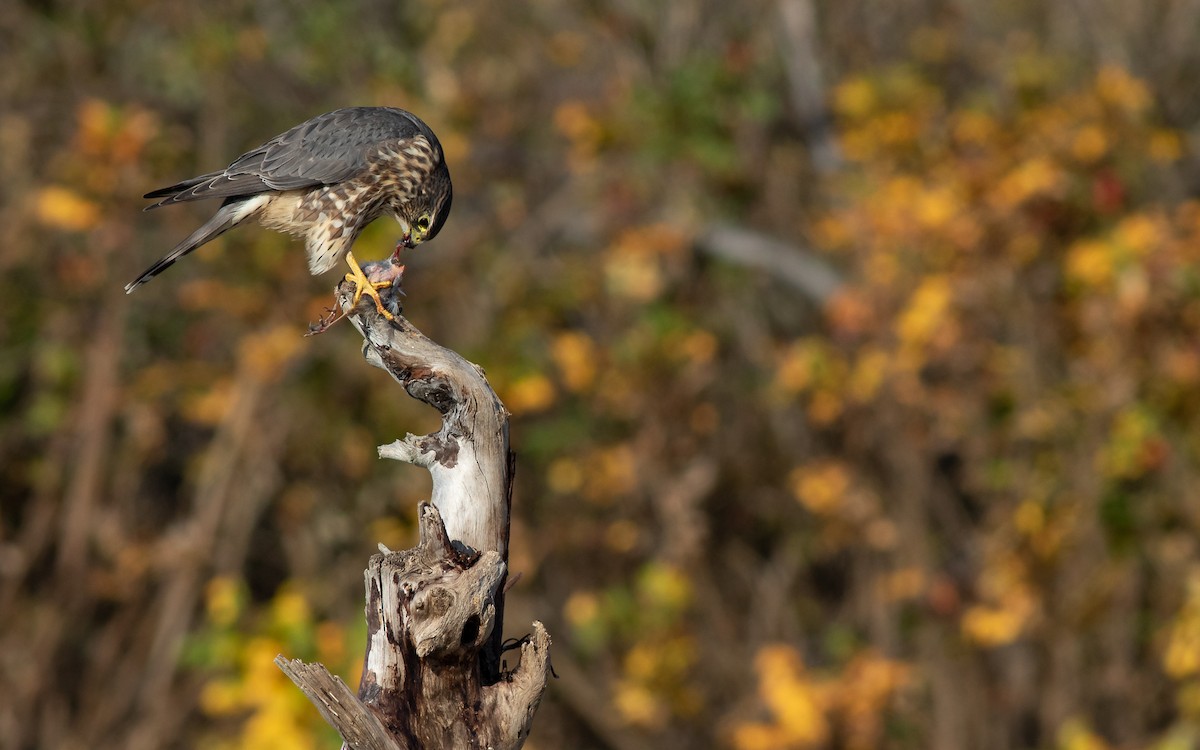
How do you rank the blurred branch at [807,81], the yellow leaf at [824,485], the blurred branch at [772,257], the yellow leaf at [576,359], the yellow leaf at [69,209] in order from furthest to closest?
the blurred branch at [807,81], the blurred branch at [772,257], the yellow leaf at [576,359], the yellow leaf at [824,485], the yellow leaf at [69,209]

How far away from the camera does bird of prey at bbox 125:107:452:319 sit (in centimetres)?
411

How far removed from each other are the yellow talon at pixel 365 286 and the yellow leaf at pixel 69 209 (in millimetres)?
4435

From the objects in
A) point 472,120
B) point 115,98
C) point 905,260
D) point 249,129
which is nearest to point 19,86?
point 115,98

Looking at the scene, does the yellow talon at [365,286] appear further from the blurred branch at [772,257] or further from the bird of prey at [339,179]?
the blurred branch at [772,257]

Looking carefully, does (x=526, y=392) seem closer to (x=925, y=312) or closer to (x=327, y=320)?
(x=925, y=312)

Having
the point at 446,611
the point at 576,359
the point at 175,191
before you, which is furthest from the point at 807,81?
the point at 446,611

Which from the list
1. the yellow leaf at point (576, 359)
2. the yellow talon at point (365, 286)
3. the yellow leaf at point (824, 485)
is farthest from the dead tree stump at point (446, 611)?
the yellow leaf at point (824, 485)

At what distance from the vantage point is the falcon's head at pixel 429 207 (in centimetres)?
418

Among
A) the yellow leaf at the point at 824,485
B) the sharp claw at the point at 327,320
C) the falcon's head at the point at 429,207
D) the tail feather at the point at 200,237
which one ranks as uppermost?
the yellow leaf at the point at 824,485

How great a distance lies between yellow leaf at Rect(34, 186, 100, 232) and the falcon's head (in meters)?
3.97

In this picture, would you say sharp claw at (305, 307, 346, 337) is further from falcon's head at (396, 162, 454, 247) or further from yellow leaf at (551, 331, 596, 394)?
yellow leaf at (551, 331, 596, 394)

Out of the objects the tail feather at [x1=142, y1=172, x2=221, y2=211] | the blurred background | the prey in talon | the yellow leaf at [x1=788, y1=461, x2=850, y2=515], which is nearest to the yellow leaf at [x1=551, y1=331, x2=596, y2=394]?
the blurred background

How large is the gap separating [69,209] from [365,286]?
14.9ft

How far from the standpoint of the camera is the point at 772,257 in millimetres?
9359
